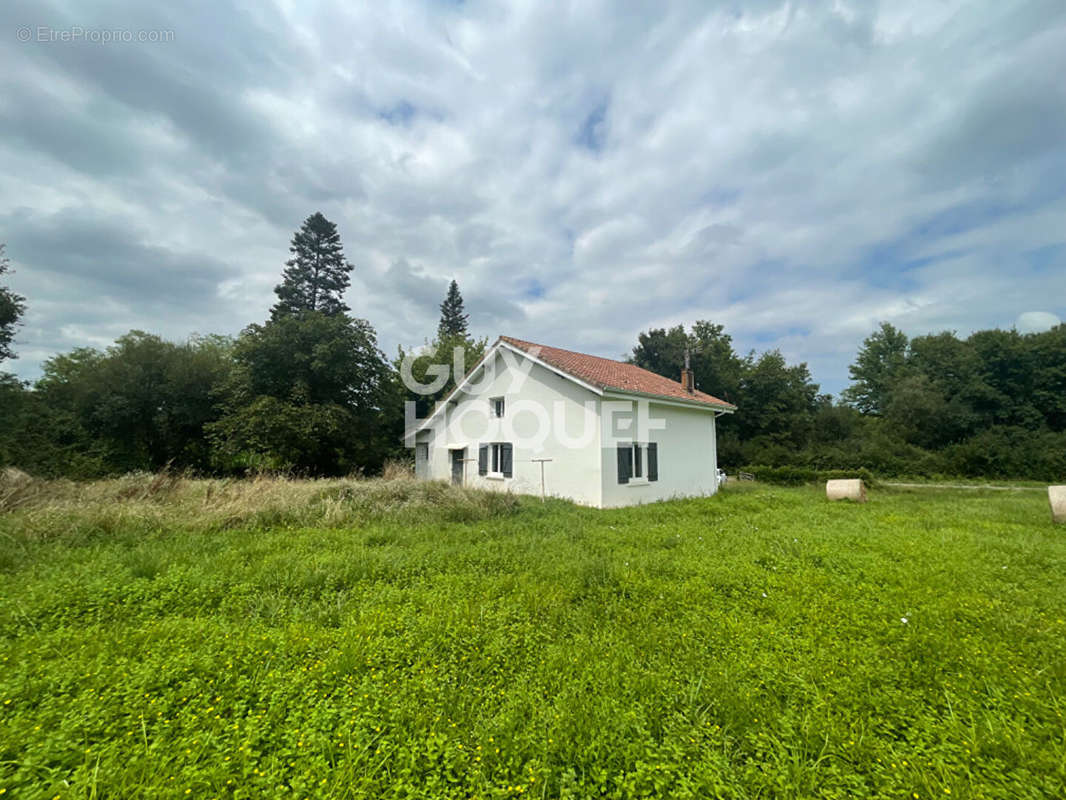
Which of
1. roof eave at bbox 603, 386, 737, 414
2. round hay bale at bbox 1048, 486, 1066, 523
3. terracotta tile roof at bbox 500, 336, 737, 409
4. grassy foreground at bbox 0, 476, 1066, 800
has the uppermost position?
terracotta tile roof at bbox 500, 336, 737, 409

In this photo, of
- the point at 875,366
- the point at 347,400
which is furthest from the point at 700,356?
the point at 347,400

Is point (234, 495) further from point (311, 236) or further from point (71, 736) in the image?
point (311, 236)

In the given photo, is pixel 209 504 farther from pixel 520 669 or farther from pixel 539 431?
pixel 539 431

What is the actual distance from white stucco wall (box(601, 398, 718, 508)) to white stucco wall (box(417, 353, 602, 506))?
413mm

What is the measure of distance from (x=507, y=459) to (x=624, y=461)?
4017 millimetres

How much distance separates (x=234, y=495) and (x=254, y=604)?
16.7ft

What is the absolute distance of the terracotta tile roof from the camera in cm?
1123

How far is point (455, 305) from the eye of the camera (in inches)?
1449

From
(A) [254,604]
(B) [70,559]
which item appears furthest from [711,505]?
(B) [70,559]

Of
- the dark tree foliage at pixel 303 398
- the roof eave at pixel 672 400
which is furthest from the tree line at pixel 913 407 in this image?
the dark tree foliage at pixel 303 398

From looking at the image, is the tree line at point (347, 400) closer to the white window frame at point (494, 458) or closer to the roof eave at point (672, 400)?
the roof eave at point (672, 400)

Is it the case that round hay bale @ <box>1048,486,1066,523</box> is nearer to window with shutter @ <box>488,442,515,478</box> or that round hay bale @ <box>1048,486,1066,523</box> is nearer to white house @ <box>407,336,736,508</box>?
white house @ <box>407,336,736,508</box>

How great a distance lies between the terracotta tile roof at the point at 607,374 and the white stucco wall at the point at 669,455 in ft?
1.69

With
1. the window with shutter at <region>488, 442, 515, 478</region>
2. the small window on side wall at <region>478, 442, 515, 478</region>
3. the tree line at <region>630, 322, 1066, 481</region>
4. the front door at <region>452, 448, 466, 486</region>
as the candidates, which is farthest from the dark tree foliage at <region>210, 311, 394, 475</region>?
the tree line at <region>630, 322, 1066, 481</region>
